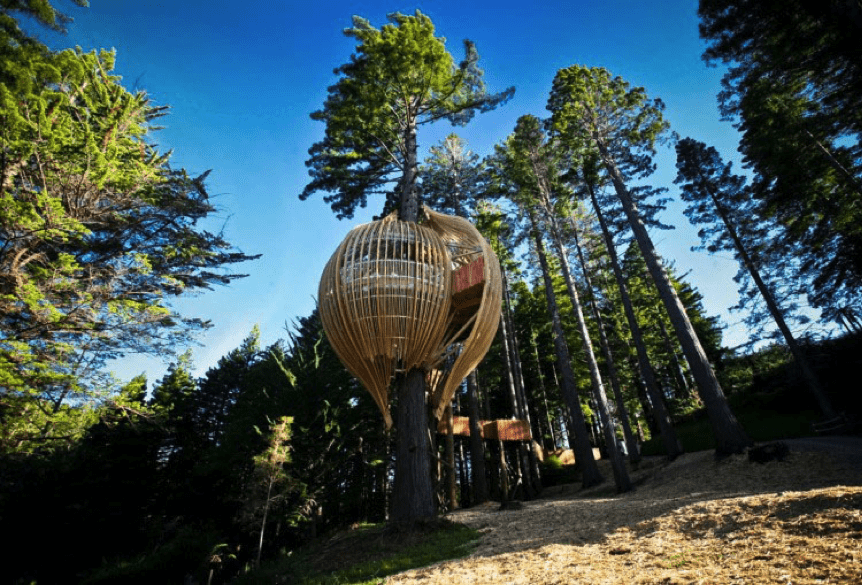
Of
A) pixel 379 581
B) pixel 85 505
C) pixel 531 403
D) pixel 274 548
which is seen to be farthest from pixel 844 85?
pixel 85 505

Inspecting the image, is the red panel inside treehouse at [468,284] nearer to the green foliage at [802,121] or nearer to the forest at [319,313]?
the forest at [319,313]

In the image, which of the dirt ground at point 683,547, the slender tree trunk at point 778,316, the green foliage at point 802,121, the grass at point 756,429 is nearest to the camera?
the dirt ground at point 683,547

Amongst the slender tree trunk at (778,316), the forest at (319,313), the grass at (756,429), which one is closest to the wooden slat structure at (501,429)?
the forest at (319,313)

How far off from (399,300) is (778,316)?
61.0ft

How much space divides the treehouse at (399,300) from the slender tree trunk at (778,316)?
53.3 ft

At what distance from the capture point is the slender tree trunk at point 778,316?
1399 centimetres

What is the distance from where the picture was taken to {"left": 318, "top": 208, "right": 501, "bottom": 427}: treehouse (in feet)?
16.1

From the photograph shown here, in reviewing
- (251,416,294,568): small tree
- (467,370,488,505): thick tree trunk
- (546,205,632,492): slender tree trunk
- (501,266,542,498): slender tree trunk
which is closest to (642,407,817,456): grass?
(546,205,632,492): slender tree trunk

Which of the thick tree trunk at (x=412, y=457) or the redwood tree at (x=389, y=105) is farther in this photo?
the redwood tree at (x=389, y=105)

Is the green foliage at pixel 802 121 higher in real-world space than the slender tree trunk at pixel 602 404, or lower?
higher

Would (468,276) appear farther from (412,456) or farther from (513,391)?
(513,391)

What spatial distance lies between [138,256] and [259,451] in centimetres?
837

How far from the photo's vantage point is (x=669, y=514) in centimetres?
480

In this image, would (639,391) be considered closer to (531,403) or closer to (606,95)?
(531,403)
